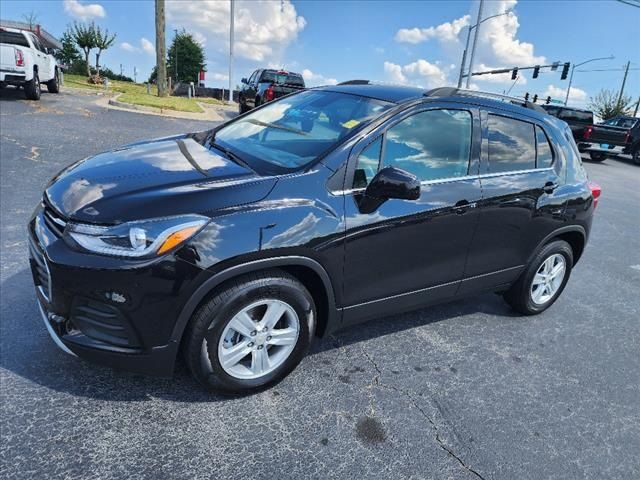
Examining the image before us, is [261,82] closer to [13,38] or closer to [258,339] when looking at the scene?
[13,38]

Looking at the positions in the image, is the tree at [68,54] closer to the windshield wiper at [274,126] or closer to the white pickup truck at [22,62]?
the white pickup truck at [22,62]

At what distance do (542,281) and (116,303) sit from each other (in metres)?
3.45

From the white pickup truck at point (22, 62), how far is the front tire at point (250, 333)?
13.6 metres

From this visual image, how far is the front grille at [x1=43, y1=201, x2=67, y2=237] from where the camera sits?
8.03 ft

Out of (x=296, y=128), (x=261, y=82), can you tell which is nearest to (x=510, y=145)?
(x=296, y=128)

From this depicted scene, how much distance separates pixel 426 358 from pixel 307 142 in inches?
67.4

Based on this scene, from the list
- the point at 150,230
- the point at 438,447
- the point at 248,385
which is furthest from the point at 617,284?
the point at 150,230

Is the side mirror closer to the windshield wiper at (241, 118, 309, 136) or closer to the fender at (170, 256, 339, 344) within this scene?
the fender at (170, 256, 339, 344)

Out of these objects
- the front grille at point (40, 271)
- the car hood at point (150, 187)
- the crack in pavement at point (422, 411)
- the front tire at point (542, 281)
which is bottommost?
the crack in pavement at point (422, 411)

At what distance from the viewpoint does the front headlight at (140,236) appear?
7.46ft

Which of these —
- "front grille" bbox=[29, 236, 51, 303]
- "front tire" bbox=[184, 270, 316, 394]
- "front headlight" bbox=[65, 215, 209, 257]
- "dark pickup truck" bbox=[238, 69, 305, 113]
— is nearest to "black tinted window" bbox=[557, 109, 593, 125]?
"dark pickup truck" bbox=[238, 69, 305, 113]

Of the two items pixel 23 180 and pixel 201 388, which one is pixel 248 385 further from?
pixel 23 180

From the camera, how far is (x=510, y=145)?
3615 millimetres

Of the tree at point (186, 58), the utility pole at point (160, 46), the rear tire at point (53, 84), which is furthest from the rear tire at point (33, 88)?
the tree at point (186, 58)
